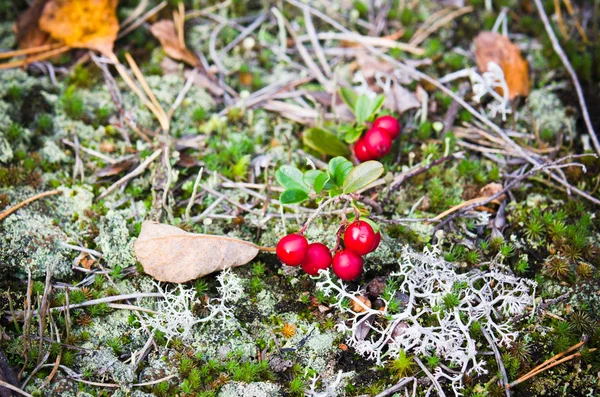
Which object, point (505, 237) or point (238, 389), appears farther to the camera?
point (505, 237)

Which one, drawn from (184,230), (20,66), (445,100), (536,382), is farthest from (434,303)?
(20,66)

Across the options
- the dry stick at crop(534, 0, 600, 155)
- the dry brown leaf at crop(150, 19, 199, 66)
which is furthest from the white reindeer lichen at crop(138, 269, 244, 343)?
the dry stick at crop(534, 0, 600, 155)

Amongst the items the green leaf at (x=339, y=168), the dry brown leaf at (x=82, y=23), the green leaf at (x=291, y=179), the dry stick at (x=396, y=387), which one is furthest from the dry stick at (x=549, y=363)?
the dry brown leaf at (x=82, y=23)

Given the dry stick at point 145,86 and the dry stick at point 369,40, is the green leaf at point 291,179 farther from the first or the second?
the dry stick at point 369,40

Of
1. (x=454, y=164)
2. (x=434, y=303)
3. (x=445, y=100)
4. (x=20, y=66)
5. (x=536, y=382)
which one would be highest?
(x=20, y=66)

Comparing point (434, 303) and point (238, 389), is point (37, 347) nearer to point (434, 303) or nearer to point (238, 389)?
point (238, 389)

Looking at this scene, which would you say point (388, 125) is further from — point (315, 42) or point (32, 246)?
point (32, 246)

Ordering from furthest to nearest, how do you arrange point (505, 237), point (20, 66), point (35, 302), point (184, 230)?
point (20, 66)
point (505, 237)
point (184, 230)
point (35, 302)

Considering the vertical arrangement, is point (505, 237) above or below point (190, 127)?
below
